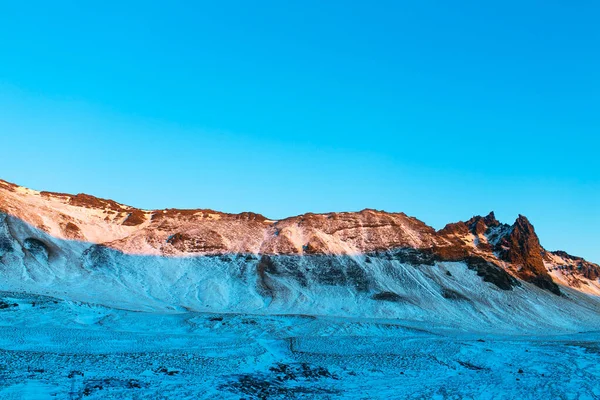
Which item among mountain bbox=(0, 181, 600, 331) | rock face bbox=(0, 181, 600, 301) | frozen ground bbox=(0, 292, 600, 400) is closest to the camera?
frozen ground bbox=(0, 292, 600, 400)

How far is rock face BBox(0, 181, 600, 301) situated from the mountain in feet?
1.12

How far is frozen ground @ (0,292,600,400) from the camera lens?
74.2ft

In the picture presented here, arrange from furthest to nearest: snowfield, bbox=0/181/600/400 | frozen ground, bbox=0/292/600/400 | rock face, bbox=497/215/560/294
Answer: rock face, bbox=497/215/560/294, snowfield, bbox=0/181/600/400, frozen ground, bbox=0/292/600/400

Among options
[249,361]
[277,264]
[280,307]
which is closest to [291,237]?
[277,264]

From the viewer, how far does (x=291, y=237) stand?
10206cm

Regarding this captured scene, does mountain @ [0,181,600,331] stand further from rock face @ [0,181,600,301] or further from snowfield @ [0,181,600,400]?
snowfield @ [0,181,600,400]

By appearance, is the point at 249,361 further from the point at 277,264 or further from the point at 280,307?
the point at 277,264

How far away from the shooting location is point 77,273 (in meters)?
75.8

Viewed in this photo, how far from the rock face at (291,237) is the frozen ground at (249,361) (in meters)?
37.3

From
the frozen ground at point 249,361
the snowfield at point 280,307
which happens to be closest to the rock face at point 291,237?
the snowfield at point 280,307

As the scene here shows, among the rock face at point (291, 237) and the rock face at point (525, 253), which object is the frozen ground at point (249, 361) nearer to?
the rock face at point (291, 237)

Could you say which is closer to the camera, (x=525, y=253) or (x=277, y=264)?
(x=277, y=264)

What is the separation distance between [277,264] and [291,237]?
13203 millimetres

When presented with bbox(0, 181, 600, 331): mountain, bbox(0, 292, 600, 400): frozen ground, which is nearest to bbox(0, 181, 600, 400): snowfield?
bbox(0, 292, 600, 400): frozen ground
